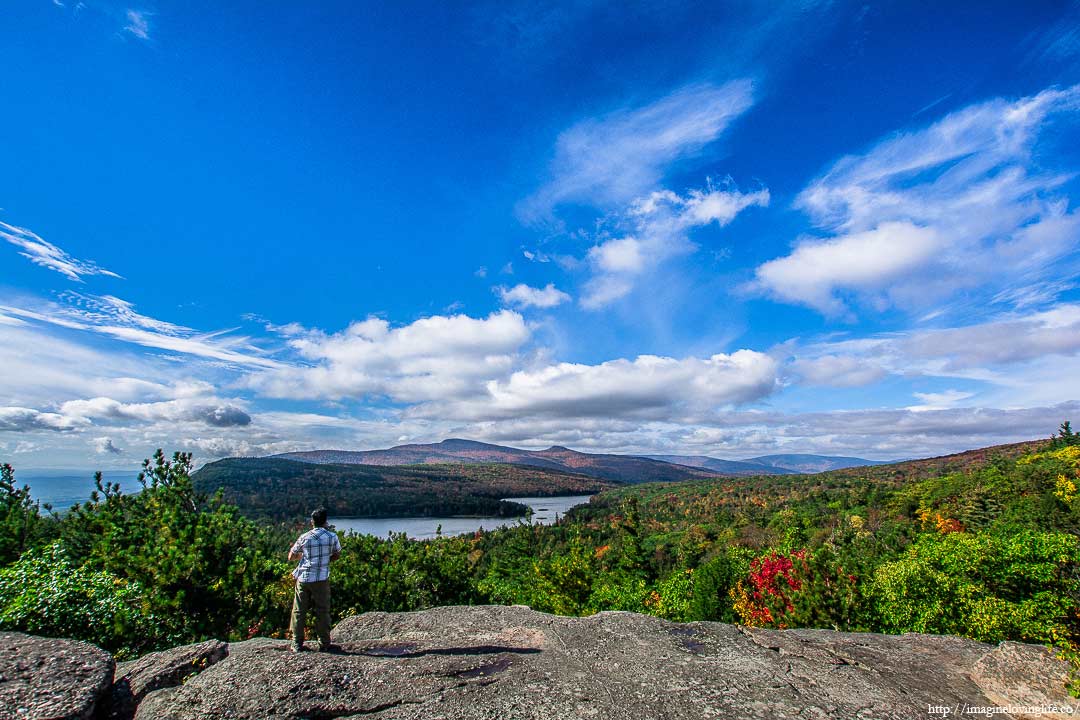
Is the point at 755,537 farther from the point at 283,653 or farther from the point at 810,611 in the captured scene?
the point at 283,653

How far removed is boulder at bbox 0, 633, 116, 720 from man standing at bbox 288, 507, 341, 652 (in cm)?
267

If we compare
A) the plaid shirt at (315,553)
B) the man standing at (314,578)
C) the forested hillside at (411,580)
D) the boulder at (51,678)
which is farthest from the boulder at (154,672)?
the forested hillside at (411,580)

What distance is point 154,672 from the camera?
814 centimetres

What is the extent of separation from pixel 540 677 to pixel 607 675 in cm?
132

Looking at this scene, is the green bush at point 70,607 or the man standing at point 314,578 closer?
the man standing at point 314,578

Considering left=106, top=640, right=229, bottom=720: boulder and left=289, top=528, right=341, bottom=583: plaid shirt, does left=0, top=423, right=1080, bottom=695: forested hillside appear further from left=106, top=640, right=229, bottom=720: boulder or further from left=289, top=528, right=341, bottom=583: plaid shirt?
left=289, top=528, right=341, bottom=583: plaid shirt

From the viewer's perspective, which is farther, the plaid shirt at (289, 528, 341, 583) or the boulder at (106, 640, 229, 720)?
the plaid shirt at (289, 528, 341, 583)

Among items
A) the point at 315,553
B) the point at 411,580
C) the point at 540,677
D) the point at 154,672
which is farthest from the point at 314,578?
the point at 411,580

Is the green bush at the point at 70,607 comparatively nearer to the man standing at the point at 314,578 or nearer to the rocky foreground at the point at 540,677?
the rocky foreground at the point at 540,677

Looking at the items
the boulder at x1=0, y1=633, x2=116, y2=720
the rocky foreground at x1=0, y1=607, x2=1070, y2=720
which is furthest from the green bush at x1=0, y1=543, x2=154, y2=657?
the boulder at x1=0, y1=633, x2=116, y2=720

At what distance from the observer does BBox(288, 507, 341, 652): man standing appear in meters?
9.13

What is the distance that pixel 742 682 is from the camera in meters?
8.81

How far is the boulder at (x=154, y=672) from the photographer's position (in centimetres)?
729

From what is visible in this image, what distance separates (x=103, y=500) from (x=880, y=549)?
5736cm
